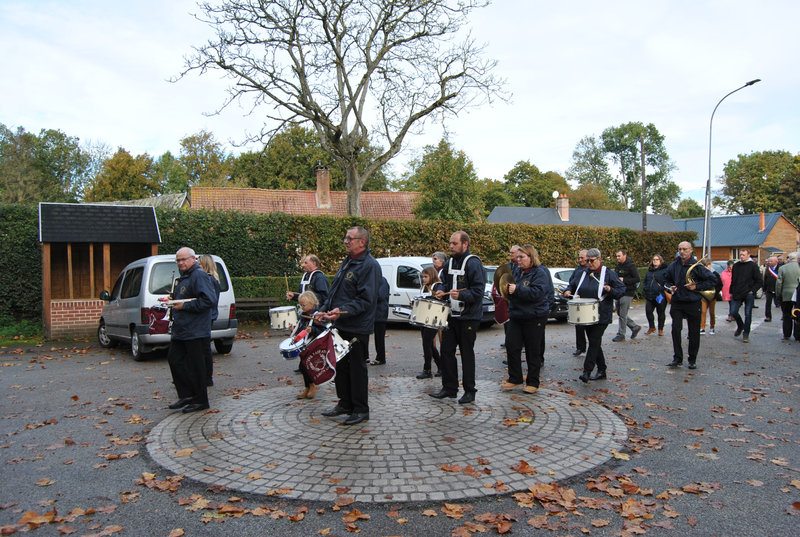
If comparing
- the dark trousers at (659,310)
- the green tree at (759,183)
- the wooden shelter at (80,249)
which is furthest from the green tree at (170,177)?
the green tree at (759,183)

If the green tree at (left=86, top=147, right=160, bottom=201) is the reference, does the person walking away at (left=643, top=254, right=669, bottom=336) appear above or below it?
below

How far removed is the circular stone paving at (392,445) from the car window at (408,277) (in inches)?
295

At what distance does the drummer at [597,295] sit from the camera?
7711 mm

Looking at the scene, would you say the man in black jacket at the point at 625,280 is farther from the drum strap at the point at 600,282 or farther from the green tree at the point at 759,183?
the green tree at the point at 759,183

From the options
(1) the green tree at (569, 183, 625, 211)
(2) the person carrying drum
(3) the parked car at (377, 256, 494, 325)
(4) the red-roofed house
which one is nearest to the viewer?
(2) the person carrying drum

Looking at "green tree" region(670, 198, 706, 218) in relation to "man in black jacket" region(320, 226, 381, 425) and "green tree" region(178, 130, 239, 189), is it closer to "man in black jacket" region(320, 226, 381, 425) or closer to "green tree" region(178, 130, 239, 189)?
"green tree" region(178, 130, 239, 189)

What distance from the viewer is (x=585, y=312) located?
7520mm

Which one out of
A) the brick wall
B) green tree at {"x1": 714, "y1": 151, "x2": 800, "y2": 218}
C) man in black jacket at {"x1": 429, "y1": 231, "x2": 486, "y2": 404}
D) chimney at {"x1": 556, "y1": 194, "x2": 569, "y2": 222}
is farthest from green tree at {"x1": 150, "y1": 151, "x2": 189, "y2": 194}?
green tree at {"x1": 714, "y1": 151, "x2": 800, "y2": 218}

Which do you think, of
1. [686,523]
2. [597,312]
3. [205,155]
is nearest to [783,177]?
[205,155]

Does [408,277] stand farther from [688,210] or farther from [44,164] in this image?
[688,210]

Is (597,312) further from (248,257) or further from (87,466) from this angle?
(248,257)

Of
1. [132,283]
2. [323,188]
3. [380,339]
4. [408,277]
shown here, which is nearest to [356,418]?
[380,339]

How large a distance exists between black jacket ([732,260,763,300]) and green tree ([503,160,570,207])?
5591 centimetres

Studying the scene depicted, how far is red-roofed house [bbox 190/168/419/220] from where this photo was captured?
3653 cm
